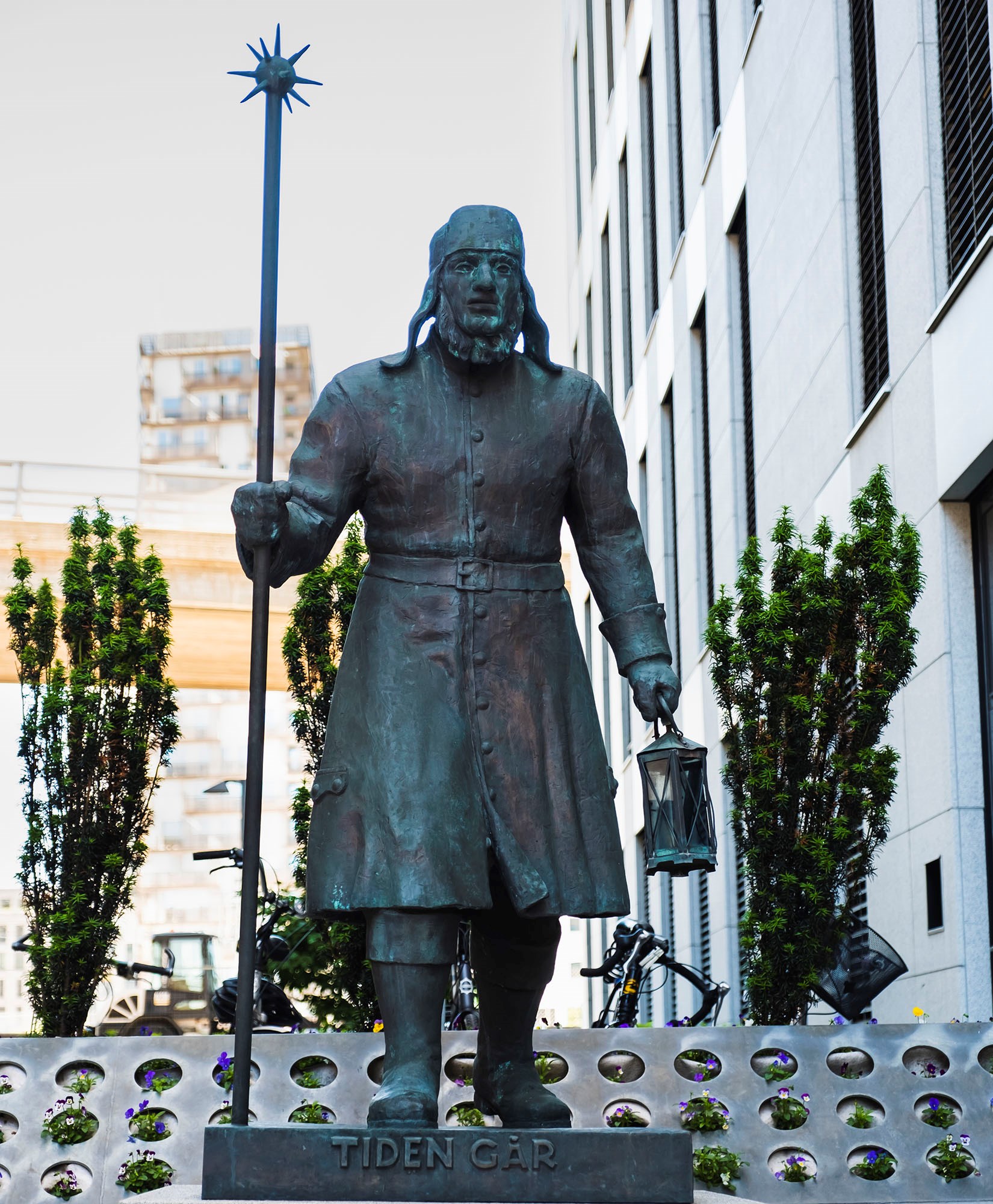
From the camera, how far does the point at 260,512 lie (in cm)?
550

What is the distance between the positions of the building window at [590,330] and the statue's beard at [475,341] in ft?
97.0

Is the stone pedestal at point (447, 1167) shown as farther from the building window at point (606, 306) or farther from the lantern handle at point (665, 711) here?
the building window at point (606, 306)

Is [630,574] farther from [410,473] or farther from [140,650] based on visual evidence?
[140,650]

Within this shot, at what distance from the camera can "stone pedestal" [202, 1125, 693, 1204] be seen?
5.07m

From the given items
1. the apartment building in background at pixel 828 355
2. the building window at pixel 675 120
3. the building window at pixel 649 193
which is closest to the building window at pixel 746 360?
the apartment building in background at pixel 828 355

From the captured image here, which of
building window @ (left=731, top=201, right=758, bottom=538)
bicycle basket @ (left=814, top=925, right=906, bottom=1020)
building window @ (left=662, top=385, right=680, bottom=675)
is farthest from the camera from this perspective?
building window @ (left=662, top=385, right=680, bottom=675)

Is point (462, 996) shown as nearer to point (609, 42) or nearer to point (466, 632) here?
point (466, 632)

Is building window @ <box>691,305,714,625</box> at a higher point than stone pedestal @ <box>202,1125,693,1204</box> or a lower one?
higher

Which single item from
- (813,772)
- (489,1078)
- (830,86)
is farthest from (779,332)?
(489,1078)

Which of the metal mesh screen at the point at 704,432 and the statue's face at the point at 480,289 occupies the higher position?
the metal mesh screen at the point at 704,432

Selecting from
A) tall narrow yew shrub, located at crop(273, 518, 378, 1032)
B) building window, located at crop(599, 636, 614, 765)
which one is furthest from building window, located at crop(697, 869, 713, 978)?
building window, located at crop(599, 636, 614, 765)

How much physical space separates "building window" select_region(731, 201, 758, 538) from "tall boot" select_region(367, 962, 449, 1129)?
1441 cm

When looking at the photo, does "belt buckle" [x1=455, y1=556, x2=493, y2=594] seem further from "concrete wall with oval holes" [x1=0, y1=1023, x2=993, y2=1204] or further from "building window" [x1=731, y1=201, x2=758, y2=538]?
"building window" [x1=731, y1=201, x2=758, y2=538]

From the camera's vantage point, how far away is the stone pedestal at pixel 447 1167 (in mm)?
5066
